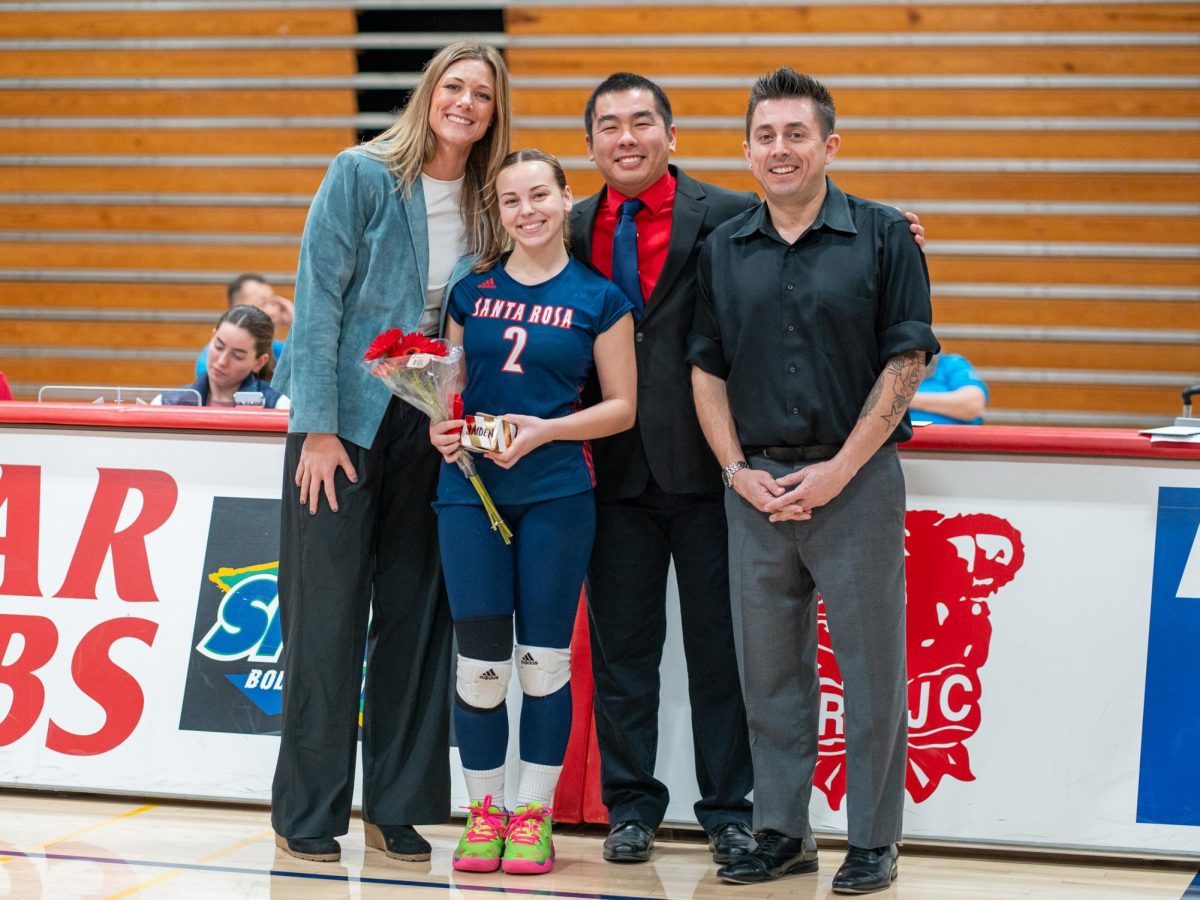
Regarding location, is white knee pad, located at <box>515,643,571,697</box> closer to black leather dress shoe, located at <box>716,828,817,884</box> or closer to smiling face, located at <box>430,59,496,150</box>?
black leather dress shoe, located at <box>716,828,817,884</box>

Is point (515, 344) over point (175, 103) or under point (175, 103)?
under

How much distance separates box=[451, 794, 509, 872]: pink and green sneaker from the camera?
299 centimetres

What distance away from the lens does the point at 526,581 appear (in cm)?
297

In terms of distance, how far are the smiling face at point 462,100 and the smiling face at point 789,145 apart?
0.64m

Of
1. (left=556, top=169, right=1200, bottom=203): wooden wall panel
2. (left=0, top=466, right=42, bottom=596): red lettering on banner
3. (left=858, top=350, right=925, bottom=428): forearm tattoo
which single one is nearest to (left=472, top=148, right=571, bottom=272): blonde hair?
(left=858, top=350, right=925, bottom=428): forearm tattoo

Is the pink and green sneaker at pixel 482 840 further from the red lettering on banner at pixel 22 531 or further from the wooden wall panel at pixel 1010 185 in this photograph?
the wooden wall panel at pixel 1010 185

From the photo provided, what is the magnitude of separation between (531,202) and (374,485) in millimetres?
770

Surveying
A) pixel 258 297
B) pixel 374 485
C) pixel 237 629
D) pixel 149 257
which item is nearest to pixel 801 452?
pixel 374 485

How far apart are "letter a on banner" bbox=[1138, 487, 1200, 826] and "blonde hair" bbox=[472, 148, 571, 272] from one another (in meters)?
1.67

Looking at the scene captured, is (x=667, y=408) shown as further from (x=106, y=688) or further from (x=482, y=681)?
(x=106, y=688)

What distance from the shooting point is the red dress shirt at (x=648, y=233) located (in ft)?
10.4

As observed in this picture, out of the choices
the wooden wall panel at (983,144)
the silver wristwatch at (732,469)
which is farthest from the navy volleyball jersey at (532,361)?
the wooden wall panel at (983,144)

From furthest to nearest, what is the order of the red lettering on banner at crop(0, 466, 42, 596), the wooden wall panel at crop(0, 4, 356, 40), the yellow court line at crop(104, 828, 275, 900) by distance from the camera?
the wooden wall panel at crop(0, 4, 356, 40) → the red lettering on banner at crop(0, 466, 42, 596) → the yellow court line at crop(104, 828, 275, 900)

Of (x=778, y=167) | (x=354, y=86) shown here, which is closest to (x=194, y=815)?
(x=778, y=167)
